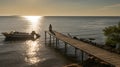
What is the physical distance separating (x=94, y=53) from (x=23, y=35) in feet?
164

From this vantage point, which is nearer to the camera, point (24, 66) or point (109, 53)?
point (109, 53)

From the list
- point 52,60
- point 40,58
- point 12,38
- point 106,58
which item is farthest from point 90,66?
point 12,38

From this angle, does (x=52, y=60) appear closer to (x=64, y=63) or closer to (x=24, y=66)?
(x=64, y=63)

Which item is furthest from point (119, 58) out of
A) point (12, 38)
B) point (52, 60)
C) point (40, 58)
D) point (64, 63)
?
point (12, 38)

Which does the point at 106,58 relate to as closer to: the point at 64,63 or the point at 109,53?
the point at 109,53

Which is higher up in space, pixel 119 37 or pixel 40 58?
pixel 119 37

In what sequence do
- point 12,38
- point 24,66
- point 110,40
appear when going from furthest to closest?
point 12,38
point 110,40
point 24,66

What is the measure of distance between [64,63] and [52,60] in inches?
149

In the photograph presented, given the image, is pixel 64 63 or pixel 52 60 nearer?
pixel 64 63

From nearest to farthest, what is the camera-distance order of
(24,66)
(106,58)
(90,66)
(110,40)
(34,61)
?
(106,58), (90,66), (24,66), (34,61), (110,40)

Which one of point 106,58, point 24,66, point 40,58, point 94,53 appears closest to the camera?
point 106,58

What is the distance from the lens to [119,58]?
30.2 meters

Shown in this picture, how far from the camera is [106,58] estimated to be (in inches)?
1187

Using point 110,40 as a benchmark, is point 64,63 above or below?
below
